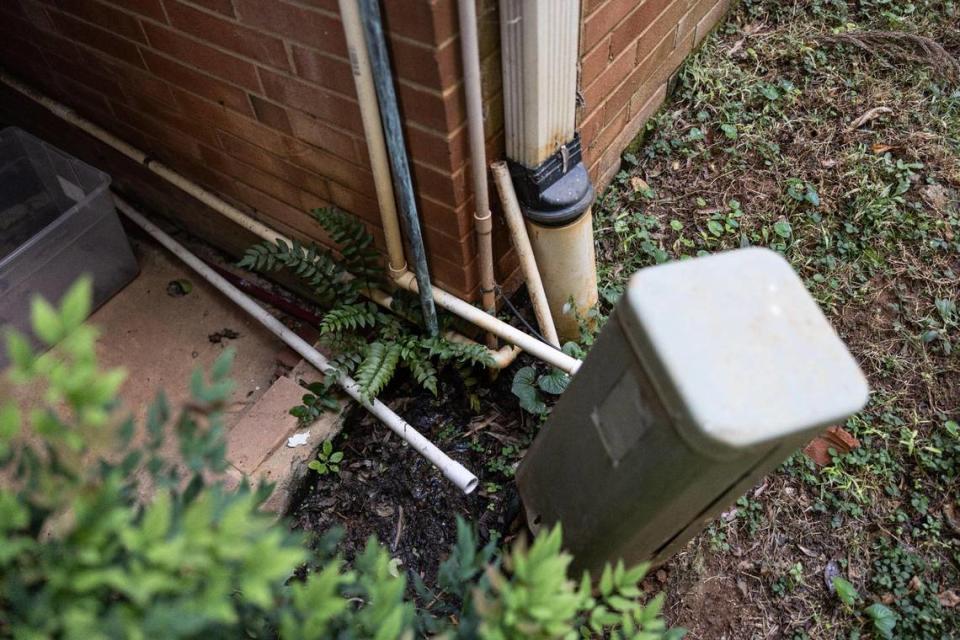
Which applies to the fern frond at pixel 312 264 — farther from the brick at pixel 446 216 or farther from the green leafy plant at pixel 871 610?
the green leafy plant at pixel 871 610

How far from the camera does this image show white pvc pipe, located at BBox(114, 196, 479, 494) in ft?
6.89

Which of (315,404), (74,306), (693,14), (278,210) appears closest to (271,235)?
(278,210)

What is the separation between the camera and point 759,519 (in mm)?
2174

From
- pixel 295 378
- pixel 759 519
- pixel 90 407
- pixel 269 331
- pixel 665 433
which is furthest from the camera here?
pixel 269 331

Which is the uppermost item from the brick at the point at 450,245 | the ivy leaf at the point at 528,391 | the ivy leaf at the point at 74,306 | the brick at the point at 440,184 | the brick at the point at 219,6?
the ivy leaf at the point at 74,306

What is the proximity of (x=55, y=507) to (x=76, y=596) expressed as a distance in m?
0.13

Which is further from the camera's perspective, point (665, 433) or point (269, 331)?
point (269, 331)

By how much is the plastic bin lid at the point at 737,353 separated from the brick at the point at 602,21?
104 cm

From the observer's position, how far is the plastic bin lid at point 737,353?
41.9 inches

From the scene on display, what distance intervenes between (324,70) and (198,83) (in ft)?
2.33

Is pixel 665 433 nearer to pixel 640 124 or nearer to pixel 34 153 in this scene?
pixel 640 124

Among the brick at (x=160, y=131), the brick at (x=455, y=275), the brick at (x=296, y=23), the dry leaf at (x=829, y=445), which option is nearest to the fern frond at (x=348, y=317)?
the brick at (x=455, y=275)

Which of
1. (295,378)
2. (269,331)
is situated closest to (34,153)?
(269,331)

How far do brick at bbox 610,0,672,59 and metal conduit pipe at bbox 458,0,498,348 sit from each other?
720mm
